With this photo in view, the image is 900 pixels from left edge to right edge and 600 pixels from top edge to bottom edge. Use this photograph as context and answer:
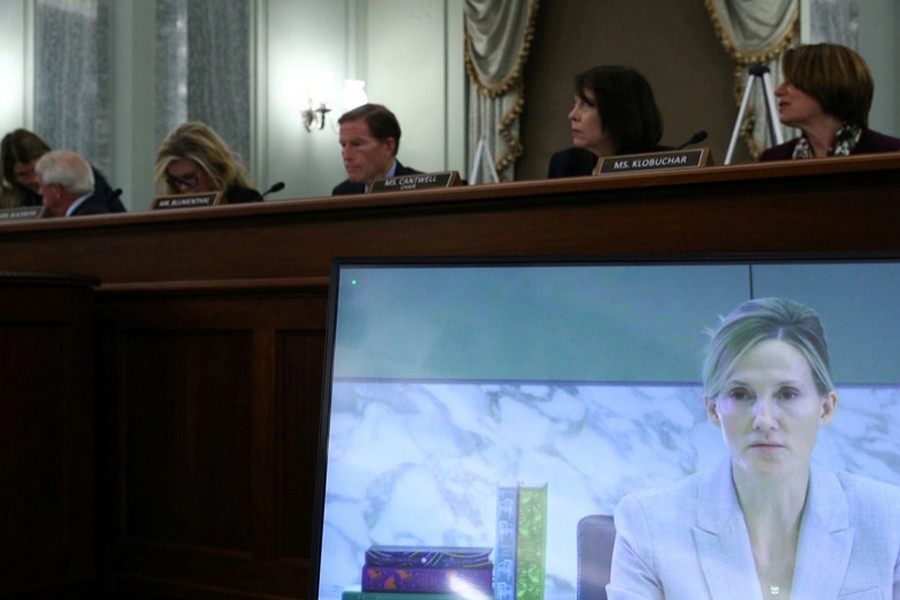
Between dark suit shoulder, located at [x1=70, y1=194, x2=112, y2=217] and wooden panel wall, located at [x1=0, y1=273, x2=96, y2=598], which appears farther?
dark suit shoulder, located at [x1=70, y1=194, x2=112, y2=217]

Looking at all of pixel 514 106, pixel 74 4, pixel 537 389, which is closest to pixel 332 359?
pixel 537 389

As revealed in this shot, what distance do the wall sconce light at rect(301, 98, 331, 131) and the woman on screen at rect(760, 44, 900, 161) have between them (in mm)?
4599

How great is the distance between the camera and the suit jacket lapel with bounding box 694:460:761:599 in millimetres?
1135

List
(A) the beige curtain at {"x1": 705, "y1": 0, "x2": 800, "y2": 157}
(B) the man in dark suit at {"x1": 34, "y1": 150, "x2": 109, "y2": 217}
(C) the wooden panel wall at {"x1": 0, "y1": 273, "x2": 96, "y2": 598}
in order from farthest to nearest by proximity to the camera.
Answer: (A) the beige curtain at {"x1": 705, "y1": 0, "x2": 800, "y2": 157}, (B) the man in dark suit at {"x1": 34, "y1": 150, "x2": 109, "y2": 217}, (C) the wooden panel wall at {"x1": 0, "y1": 273, "x2": 96, "y2": 598}

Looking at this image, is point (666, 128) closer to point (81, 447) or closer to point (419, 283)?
→ point (81, 447)

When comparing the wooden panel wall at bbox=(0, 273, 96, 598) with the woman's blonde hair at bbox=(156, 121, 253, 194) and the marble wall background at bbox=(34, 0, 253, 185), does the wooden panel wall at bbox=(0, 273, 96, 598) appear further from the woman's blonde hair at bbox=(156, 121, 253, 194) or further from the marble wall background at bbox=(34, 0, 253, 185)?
the marble wall background at bbox=(34, 0, 253, 185)

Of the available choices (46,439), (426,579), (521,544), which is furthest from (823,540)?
(46,439)

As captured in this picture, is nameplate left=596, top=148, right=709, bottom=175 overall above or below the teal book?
above

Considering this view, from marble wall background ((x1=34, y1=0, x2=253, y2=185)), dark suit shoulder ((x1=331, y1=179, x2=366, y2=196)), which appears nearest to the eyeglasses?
dark suit shoulder ((x1=331, y1=179, x2=366, y2=196))

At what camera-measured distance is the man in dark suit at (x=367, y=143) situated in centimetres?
377

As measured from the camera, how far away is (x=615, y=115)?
300cm

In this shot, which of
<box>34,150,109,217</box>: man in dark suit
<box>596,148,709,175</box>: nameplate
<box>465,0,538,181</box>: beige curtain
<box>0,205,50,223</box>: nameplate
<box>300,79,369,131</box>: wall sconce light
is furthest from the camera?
<box>300,79,369,131</box>: wall sconce light

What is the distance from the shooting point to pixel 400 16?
Result: 23.9 feet

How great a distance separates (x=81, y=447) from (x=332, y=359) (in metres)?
1.17
